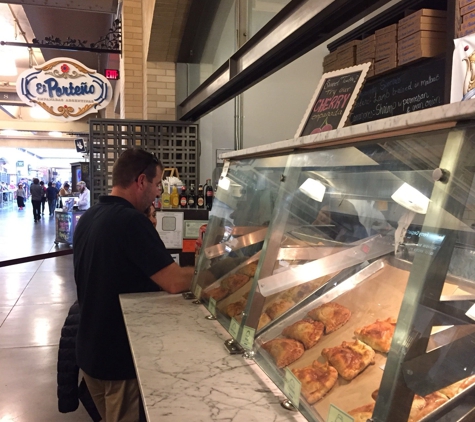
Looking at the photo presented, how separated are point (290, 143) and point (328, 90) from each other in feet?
1.20

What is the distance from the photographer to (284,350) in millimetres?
1380

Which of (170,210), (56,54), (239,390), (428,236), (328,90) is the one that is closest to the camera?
(428,236)

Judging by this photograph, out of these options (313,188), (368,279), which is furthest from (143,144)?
(368,279)

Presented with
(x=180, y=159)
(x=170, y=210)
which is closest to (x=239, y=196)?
(x=170, y=210)

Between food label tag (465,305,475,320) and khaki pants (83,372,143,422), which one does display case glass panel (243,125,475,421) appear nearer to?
food label tag (465,305,475,320)

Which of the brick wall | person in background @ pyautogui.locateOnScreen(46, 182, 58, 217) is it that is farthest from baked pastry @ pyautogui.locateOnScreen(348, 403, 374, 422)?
person in background @ pyautogui.locateOnScreen(46, 182, 58, 217)

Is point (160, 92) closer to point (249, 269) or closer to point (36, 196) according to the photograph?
point (249, 269)

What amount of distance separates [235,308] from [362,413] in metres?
0.83

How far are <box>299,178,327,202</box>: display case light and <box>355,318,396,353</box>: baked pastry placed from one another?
19.0 inches

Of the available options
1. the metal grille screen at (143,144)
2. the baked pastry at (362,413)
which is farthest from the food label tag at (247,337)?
the metal grille screen at (143,144)

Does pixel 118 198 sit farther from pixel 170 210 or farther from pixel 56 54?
pixel 56 54

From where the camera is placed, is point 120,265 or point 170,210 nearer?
point 120,265

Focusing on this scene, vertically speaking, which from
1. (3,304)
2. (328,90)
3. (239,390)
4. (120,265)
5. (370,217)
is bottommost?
(3,304)

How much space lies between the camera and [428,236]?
93cm
